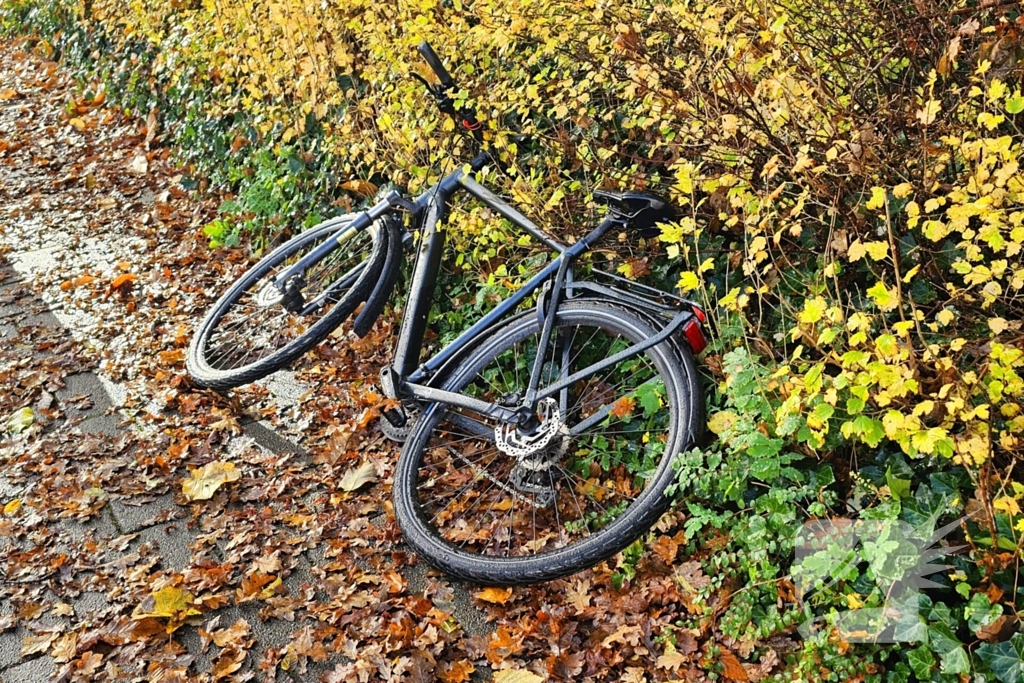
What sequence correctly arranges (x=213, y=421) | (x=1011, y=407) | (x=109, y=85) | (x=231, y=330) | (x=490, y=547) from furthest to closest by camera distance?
1. (x=109, y=85)
2. (x=231, y=330)
3. (x=213, y=421)
4. (x=490, y=547)
5. (x=1011, y=407)

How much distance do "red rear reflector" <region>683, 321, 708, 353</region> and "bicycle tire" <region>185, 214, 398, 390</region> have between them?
6.02 ft

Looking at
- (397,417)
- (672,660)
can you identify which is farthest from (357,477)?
(672,660)

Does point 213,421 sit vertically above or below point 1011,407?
below

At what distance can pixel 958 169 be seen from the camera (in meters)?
3.00

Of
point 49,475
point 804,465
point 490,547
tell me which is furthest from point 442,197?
point 49,475

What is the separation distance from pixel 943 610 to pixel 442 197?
2.75 m

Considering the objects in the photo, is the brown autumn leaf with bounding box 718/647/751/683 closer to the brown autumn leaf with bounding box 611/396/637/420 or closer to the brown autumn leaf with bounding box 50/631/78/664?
the brown autumn leaf with bounding box 611/396/637/420

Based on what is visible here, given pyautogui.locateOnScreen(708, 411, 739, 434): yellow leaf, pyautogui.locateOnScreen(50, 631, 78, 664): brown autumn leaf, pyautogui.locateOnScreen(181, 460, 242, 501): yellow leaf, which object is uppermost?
pyautogui.locateOnScreen(708, 411, 739, 434): yellow leaf

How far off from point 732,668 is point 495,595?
0.98 meters

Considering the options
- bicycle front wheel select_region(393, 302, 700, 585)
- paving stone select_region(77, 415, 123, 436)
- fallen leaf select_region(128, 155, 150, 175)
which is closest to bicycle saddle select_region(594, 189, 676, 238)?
bicycle front wheel select_region(393, 302, 700, 585)

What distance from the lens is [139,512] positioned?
3.85 metres

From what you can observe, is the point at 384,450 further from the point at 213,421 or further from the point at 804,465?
the point at 804,465

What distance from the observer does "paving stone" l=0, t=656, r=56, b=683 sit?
301cm

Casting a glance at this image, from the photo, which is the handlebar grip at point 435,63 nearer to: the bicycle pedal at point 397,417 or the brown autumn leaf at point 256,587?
the bicycle pedal at point 397,417
